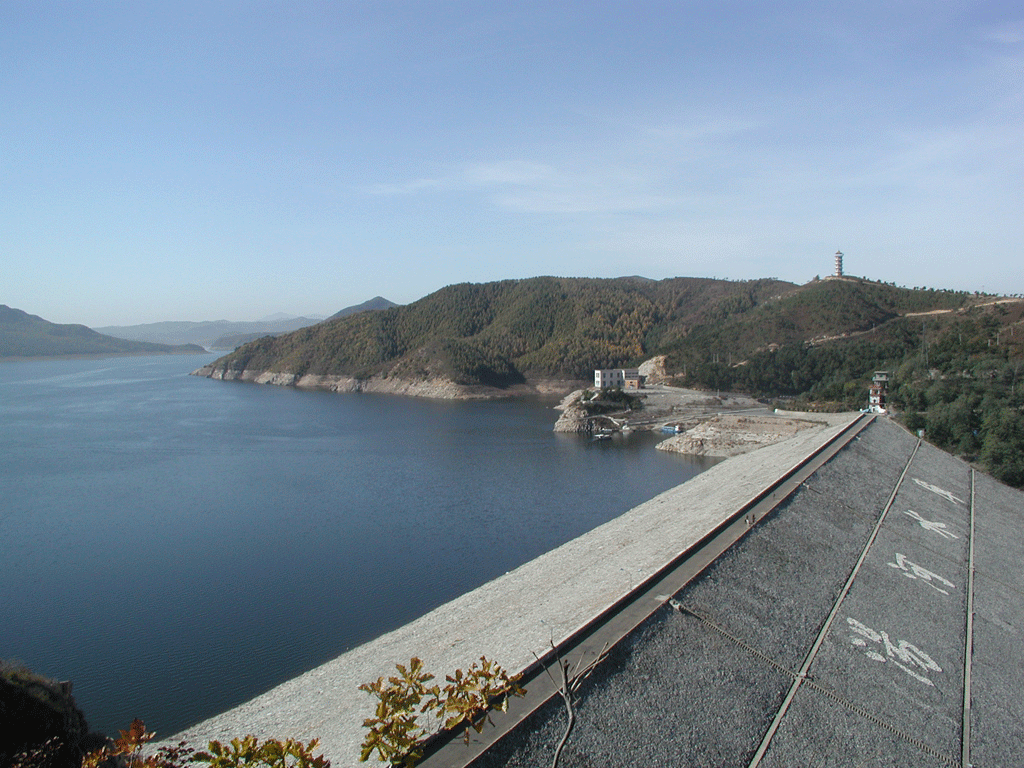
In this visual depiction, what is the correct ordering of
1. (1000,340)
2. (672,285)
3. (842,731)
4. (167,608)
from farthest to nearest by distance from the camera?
1. (672,285)
2. (1000,340)
3. (167,608)
4. (842,731)

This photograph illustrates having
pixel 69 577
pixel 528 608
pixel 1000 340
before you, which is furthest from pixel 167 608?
pixel 1000 340

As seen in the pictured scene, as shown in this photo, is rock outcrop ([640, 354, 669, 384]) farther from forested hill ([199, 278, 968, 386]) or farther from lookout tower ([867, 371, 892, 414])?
lookout tower ([867, 371, 892, 414])

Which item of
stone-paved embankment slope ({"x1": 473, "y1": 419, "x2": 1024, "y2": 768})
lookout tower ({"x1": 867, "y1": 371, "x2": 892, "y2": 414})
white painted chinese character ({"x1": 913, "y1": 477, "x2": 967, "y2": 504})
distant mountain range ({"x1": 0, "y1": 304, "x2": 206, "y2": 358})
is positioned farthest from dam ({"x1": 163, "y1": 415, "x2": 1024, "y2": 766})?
distant mountain range ({"x1": 0, "y1": 304, "x2": 206, "y2": 358})

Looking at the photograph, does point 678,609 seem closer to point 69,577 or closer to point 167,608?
point 167,608

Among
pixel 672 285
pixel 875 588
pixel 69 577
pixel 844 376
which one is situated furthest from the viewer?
pixel 672 285

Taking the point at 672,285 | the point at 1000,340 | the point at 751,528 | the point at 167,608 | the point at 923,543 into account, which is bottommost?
the point at 167,608

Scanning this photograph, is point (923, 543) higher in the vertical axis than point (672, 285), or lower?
lower

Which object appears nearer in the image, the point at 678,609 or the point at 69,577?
the point at 678,609

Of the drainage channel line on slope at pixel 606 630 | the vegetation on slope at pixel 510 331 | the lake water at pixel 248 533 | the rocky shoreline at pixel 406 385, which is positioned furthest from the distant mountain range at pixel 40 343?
the drainage channel line on slope at pixel 606 630
